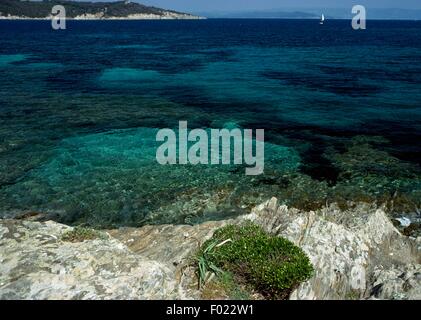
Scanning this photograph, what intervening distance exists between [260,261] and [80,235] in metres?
5.11

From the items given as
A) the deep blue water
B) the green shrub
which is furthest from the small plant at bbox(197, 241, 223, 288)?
the deep blue water

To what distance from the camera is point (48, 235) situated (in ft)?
37.0

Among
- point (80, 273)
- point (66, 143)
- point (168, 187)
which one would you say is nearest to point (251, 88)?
point (66, 143)

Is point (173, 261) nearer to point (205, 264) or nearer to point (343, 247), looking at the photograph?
point (205, 264)

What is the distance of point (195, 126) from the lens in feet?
104

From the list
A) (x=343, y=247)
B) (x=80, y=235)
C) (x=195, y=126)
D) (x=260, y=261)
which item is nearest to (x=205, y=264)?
(x=260, y=261)

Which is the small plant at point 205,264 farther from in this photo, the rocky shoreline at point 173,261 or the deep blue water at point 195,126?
the deep blue water at point 195,126

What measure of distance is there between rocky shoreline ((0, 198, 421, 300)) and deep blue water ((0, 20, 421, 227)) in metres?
5.63

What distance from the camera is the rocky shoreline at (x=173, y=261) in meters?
9.07

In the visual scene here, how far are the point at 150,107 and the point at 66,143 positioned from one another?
11959 mm

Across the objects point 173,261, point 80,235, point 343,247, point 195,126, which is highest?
point 195,126

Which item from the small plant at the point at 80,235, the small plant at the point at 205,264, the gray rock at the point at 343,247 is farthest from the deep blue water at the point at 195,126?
the small plant at the point at 205,264

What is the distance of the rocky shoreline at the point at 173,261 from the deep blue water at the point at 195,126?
563 cm
